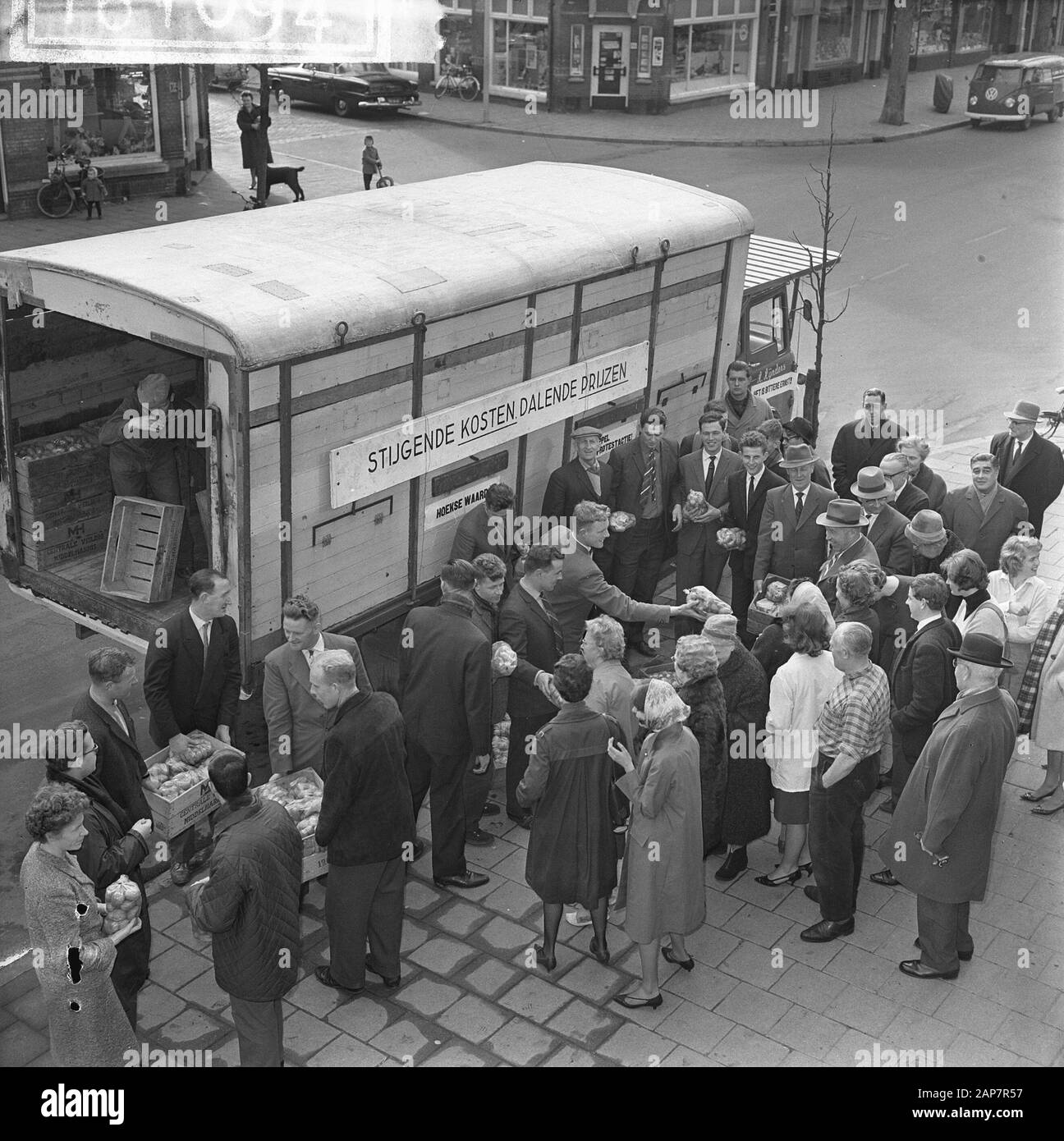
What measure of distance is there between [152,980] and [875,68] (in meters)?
42.2

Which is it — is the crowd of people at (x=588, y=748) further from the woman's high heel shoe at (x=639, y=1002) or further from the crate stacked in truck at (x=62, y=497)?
the crate stacked in truck at (x=62, y=497)

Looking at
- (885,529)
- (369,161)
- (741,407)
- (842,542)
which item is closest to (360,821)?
(842,542)

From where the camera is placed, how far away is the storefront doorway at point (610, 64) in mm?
36094

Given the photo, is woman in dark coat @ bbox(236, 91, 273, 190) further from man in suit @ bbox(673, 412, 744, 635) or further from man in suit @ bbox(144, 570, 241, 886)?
man in suit @ bbox(144, 570, 241, 886)

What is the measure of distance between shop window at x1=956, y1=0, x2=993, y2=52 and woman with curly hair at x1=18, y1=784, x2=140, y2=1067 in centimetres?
4588

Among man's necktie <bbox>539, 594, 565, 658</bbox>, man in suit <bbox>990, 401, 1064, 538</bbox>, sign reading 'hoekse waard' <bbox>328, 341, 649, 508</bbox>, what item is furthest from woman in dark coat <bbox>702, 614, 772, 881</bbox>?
man in suit <bbox>990, 401, 1064, 538</bbox>

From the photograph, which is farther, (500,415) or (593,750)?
(500,415)

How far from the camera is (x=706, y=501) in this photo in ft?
33.7

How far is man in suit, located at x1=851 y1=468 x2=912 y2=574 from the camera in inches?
366

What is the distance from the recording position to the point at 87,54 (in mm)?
3418

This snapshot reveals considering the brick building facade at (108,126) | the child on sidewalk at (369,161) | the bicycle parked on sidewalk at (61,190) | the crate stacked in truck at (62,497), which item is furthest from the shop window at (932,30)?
the crate stacked in truck at (62,497)

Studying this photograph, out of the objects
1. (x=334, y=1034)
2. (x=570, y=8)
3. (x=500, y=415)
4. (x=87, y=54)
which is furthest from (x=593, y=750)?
(x=570, y=8)

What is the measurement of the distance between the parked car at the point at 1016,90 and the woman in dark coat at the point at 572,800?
33309 millimetres
